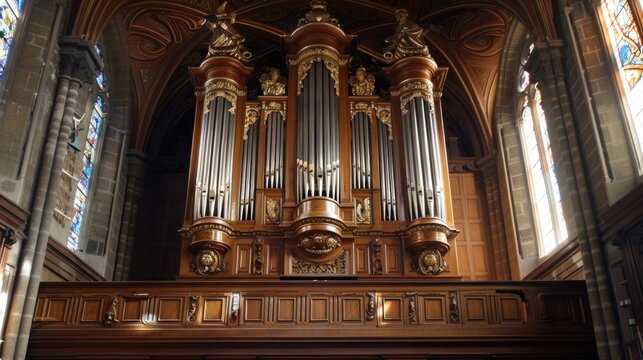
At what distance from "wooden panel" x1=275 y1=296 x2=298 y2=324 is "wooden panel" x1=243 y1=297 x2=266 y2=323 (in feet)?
0.77

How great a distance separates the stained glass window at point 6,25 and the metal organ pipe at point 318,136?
17.2 feet

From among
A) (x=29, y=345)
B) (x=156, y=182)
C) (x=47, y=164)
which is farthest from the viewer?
(x=156, y=182)

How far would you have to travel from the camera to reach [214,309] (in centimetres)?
1012

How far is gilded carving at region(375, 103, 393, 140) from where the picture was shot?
1316cm

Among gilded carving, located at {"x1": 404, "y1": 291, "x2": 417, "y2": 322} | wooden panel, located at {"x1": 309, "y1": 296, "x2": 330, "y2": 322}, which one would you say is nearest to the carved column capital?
wooden panel, located at {"x1": 309, "y1": 296, "x2": 330, "y2": 322}

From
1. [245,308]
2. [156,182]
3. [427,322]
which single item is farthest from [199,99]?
[427,322]

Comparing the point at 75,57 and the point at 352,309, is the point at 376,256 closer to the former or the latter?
the point at 352,309

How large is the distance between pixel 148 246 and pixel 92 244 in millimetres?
1763

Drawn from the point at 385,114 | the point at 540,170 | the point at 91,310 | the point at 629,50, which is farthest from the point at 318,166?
the point at 629,50

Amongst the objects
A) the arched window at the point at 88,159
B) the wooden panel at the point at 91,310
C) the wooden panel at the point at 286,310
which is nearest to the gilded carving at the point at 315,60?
the arched window at the point at 88,159

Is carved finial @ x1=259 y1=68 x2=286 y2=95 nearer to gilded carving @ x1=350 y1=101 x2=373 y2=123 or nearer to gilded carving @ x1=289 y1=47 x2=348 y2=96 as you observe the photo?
gilded carving @ x1=289 y1=47 x2=348 y2=96

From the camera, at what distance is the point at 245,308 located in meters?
10.1

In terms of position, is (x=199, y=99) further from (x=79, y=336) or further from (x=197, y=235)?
(x=79, y=336)

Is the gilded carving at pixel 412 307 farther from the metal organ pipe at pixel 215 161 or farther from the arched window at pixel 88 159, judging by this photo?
the arched window at pixel 88 159
